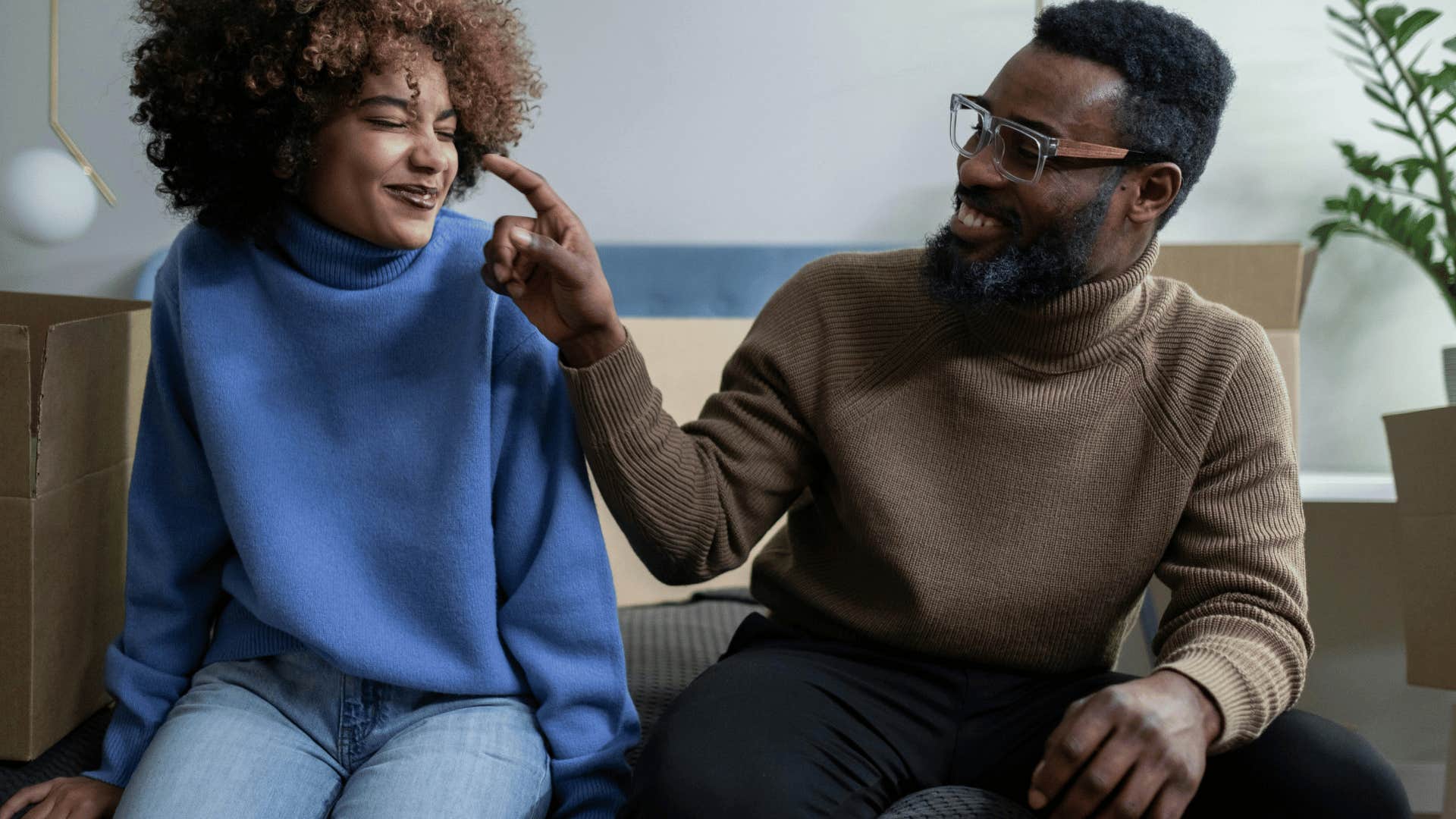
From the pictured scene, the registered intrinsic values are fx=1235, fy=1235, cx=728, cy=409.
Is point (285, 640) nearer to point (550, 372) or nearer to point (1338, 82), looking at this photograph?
point (550, 372)

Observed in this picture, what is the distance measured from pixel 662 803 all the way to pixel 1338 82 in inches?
79.5

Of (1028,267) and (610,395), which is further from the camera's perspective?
(1028,267)

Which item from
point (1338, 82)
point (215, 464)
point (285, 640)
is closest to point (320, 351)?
point (215, 464)

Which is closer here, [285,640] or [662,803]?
[662,803]

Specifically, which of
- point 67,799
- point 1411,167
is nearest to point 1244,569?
point 67,799

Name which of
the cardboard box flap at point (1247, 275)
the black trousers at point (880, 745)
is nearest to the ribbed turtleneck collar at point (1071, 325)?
the black trousers at point (880, 745)

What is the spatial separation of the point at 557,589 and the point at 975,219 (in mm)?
609

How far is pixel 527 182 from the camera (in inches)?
45.3

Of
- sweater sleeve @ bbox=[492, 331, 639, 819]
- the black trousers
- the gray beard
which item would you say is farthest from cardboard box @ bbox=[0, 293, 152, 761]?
the gray beard

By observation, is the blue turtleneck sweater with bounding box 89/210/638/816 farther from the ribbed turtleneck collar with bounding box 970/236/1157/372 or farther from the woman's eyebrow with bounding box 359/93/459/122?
the ribbed turtleneck collar with bounding box 970/236/1157/372

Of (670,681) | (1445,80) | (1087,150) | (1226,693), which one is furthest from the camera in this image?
(1445,80)

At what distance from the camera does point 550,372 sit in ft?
4.09

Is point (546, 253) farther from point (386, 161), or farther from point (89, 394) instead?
point (89, 394)

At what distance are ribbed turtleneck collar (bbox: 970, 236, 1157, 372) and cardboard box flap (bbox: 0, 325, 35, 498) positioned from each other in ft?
3.31
